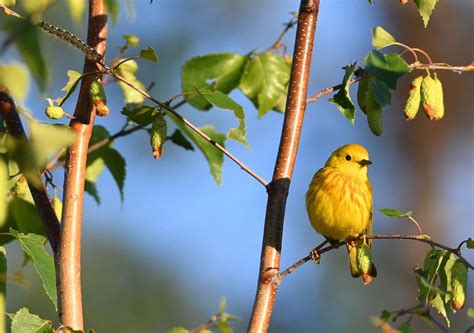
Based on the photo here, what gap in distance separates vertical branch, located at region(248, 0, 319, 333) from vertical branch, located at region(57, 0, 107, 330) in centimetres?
36

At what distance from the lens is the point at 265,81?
2.41 m

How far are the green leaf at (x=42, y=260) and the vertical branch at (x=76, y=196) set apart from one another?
34 mm

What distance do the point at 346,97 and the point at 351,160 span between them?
1807mm

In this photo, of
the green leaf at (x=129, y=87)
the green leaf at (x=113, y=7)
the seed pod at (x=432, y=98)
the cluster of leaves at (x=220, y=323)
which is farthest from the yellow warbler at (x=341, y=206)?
the green leaf at (x=113, y=7)

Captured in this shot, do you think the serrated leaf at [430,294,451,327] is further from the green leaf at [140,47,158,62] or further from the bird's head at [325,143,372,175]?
the bird's head at [325,143,372,175]

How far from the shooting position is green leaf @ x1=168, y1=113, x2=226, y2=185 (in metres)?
2.25

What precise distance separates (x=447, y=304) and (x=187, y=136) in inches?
39.7

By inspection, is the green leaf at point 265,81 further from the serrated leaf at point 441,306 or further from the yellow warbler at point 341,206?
the serrated leaf at point 441,306

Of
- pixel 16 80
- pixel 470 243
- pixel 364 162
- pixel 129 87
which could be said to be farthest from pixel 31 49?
pixel 364 162

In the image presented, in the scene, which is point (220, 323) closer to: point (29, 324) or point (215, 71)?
point (29, 324)

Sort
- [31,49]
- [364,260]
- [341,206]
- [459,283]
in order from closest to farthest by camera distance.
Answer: [31,49], [459,283], [364,260], [341,206]

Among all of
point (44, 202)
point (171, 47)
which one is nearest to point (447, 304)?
point (44, 202)

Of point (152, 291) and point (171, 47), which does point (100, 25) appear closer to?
point (152, 291)

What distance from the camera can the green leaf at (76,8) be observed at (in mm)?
875
